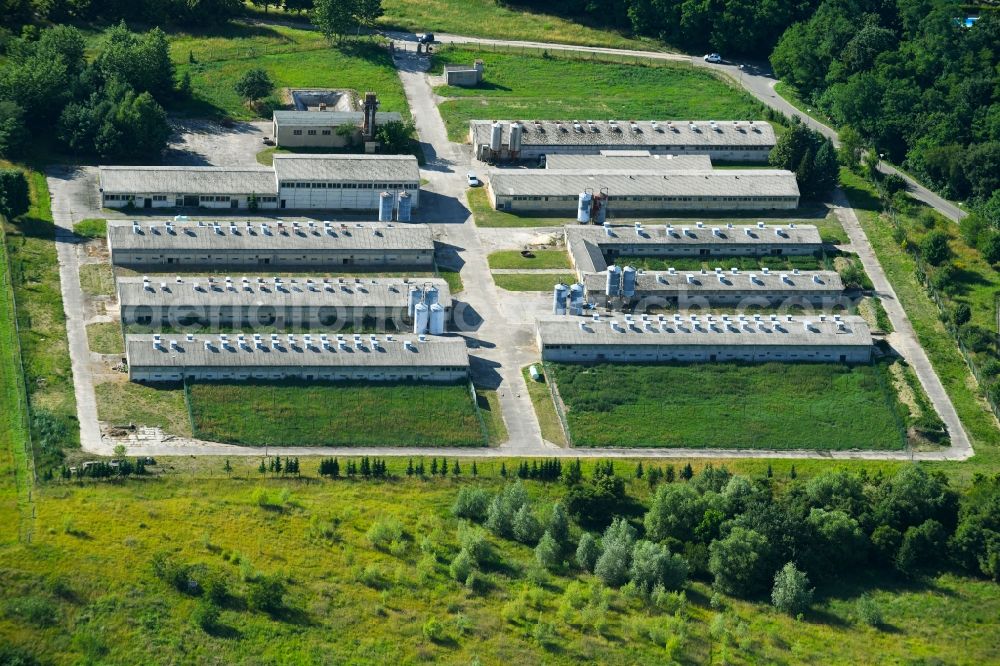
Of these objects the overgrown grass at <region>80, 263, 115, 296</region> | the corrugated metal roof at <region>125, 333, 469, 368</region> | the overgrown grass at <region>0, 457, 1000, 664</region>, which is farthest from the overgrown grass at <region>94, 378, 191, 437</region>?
the overgrown grass at <region>80, 263, 115, 296</region>

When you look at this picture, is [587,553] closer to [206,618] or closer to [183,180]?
[206,618]

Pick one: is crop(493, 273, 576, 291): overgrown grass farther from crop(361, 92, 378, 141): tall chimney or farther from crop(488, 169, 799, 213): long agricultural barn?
crop(361, 92, 378, 141): tall chimney

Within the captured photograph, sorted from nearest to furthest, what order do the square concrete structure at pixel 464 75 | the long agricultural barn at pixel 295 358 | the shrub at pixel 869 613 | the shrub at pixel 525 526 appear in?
1. the shrub at pixel 869 613
2. the shrub at pixel 525 526
3. the long agricultural barn at pixel 295 358
4. the square concrete structure at pixel 464 75

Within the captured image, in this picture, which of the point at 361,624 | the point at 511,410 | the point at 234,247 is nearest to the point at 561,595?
the point at 361,624

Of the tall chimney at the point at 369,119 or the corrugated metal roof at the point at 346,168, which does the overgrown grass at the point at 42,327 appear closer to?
the corrugated metal roof at the point at 346,168

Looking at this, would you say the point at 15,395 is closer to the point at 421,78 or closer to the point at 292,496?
the point at 292,496

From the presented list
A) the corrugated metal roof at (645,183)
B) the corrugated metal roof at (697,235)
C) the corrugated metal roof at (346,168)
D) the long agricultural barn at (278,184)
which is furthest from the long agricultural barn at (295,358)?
the corrugated metal roof at (645,183)

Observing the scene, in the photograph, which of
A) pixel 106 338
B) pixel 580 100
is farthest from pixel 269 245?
pixel 580 100
